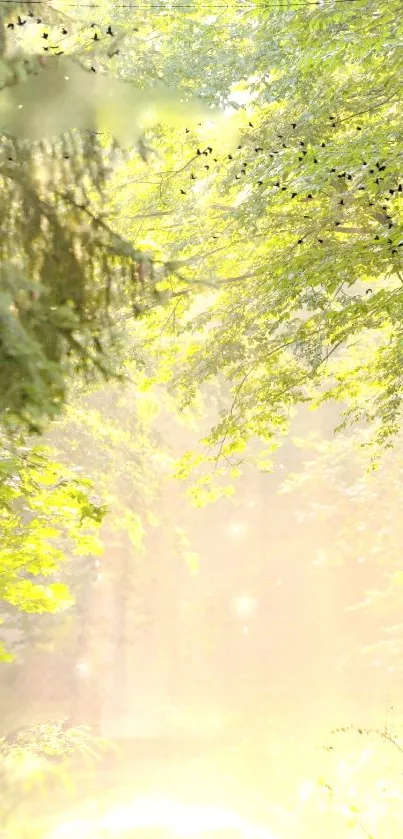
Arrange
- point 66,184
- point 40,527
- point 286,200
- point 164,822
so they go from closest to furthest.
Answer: point 66,184, point 286,200, point 40,527, point 164,822

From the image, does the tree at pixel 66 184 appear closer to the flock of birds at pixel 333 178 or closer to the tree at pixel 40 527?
the flock of birds at pixel 333 178

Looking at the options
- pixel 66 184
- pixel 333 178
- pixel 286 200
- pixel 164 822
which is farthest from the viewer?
pixel 164 822

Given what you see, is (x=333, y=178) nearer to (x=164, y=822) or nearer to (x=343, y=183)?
(x=343, y=183)

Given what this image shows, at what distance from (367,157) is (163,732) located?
1737cm

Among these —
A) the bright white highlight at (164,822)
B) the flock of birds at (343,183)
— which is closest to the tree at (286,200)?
the flock of birds at (343,183)


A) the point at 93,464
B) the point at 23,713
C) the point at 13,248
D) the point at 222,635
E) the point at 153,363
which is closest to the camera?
the point at 13,248

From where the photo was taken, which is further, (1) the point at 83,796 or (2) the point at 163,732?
(2) the point at 163,732

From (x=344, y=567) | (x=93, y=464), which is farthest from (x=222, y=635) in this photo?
(x=93, y=464)

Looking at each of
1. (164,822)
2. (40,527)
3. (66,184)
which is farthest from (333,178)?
(164,822)

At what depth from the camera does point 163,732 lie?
19062 mm

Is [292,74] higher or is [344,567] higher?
[344,567]

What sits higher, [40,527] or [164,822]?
[40,527]

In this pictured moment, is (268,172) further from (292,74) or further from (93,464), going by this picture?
(93,464)

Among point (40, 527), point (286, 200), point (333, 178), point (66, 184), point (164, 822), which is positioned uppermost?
point (286, 200)
